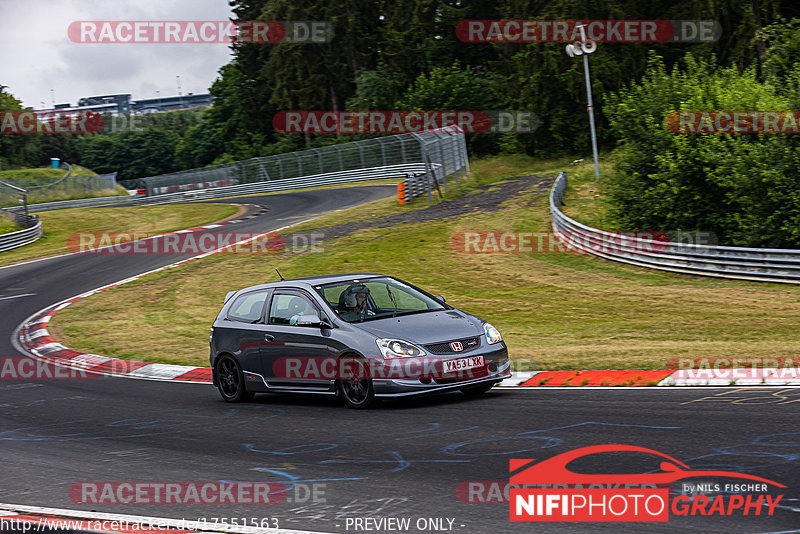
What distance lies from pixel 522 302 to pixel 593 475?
14313 mm

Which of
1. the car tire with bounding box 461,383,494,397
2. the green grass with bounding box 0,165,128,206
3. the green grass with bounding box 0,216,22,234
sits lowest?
the car tire with bounding box 461,383,494,397

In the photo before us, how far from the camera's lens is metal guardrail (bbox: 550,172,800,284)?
2028 centimetres

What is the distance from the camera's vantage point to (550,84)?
174 feet

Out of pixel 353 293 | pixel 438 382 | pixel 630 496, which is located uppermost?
pixel 353 293

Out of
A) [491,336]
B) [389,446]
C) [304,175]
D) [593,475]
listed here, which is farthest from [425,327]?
[304,175]

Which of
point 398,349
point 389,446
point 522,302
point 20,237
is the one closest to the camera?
point 389,446

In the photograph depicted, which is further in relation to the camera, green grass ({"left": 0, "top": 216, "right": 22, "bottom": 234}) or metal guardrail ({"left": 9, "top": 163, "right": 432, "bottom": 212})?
metal guardrail ({"left": 9, "top": 163, "right": 432, "bottom": 212})

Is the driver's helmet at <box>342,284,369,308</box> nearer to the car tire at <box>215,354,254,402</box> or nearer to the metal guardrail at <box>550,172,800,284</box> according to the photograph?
the car tire at <box>215,354,254,402</box>

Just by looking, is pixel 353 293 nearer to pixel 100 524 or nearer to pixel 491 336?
pixel 491 336

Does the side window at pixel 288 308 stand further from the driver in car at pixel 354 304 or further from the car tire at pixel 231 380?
the car tire at pixel 231 380

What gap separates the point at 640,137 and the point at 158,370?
675 inches

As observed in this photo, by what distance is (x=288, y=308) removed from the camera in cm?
1077

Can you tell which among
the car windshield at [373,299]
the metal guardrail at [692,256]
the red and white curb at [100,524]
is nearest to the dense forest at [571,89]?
the metal guardrail at [692,256]

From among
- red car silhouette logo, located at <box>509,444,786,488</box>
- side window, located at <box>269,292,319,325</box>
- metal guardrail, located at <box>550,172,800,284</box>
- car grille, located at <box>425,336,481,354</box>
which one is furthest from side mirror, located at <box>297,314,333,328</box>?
metal guardrail, located at <box>550,172,800,284</box>
